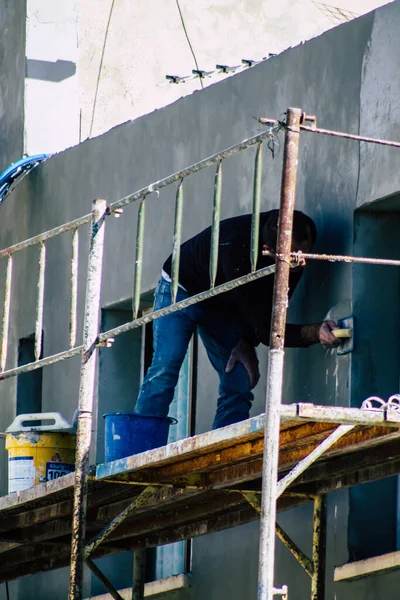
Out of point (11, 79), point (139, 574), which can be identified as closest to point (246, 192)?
point (139, 574)

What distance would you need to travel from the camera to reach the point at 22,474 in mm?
10930

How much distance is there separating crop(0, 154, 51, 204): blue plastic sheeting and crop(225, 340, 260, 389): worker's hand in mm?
4052

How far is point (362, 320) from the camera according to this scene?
401 inches

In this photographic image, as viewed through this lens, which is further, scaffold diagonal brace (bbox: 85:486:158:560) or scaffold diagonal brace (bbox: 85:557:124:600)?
scaffold diagonal brace (bbox: 85:557:124:600)

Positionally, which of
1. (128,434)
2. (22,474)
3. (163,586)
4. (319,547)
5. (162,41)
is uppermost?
(162,41)

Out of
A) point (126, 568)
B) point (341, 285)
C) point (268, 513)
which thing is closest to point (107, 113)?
point (126, 568)

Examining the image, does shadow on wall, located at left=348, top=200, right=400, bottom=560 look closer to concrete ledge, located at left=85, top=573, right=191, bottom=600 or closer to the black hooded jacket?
the black hooded jacket

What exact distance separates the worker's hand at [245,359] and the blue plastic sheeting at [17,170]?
13.3 ft

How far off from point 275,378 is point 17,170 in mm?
6837

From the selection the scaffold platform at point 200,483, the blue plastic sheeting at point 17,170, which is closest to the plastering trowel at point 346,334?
the scaffold platform at point 200,483

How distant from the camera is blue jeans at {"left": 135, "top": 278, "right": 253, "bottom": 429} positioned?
1028 centimetres

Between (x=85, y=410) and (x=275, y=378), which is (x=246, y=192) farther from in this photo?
(x=275, y=378)

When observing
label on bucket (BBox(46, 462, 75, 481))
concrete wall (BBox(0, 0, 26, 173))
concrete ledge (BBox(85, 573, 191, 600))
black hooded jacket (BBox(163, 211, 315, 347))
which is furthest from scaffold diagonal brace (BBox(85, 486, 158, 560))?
concrete wall (BBox(0, 0, 26, 173))

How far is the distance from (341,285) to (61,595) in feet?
13.4
